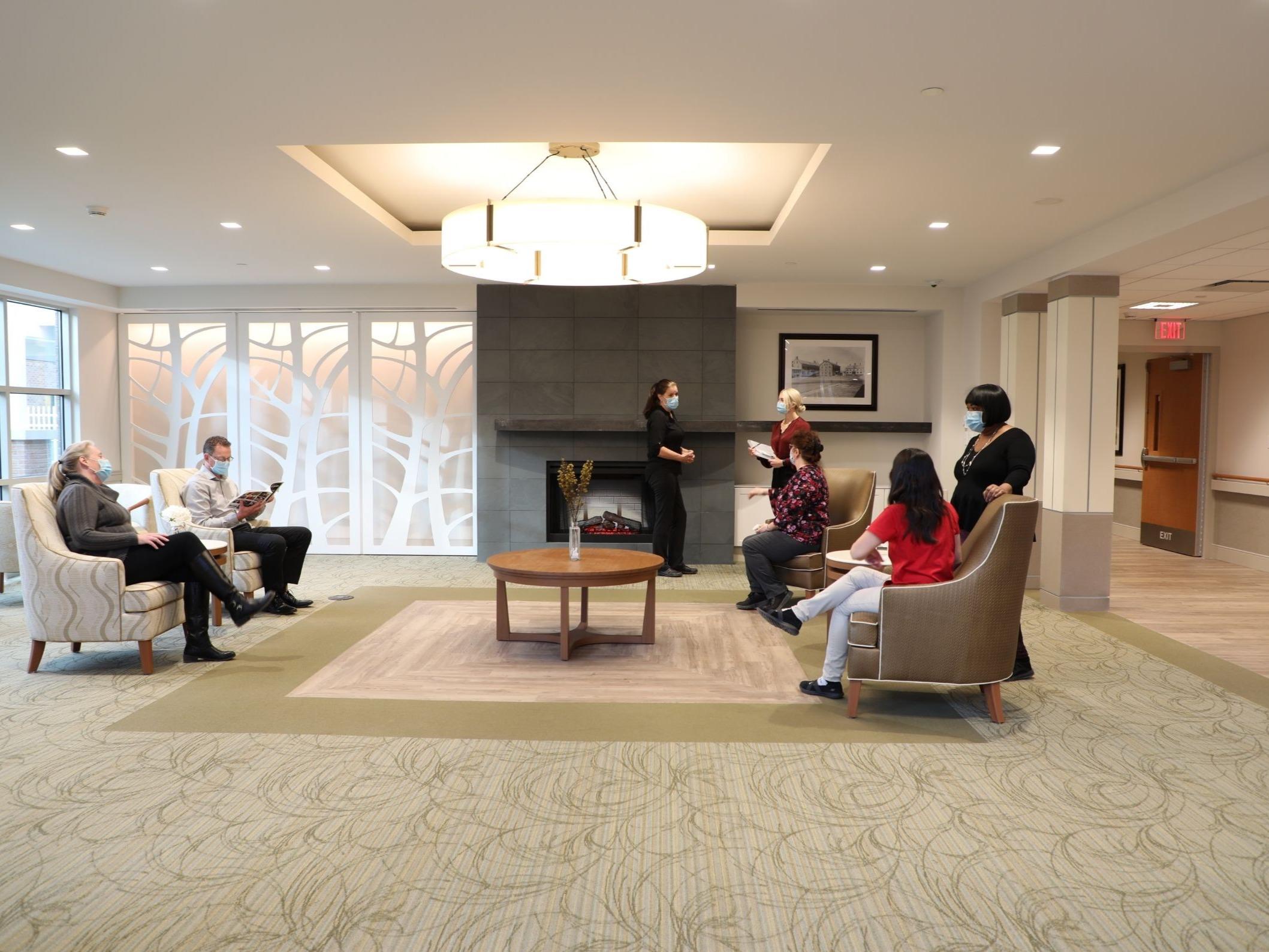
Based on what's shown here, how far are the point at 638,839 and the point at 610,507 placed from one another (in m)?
5.82

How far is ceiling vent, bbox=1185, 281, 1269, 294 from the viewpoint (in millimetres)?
6750

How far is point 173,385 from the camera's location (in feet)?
28.5

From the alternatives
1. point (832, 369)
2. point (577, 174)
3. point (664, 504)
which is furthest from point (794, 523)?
point (832, 369)

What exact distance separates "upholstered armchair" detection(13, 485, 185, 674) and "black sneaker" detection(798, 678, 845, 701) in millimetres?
3302

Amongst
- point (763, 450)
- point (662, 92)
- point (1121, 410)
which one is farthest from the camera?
point (1121, 410)

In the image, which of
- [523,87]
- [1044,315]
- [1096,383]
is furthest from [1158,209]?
[523,87]

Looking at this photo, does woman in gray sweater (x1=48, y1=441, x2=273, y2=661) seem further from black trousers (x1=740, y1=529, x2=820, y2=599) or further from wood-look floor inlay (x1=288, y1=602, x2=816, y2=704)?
black trousers (x1=740, y1=529, x2=820, y2=599)

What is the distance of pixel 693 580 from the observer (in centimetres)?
733

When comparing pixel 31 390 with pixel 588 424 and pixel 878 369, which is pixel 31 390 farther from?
pixel 878 369

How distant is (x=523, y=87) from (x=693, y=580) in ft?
15.3

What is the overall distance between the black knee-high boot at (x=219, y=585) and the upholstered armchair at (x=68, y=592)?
30 centimetres

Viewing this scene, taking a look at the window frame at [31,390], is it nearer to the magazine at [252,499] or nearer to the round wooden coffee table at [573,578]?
the magazine at [252,499]

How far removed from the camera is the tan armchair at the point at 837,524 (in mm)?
5586

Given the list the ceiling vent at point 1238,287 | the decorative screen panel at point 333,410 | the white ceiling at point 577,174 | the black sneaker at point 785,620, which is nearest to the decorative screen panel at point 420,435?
the decorative screen panel at point 333,410
